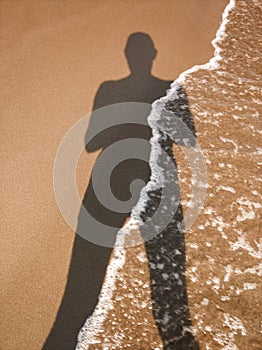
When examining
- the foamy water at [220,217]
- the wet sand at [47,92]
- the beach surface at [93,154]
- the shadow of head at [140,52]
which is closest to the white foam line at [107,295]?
the foamy water at [220,217]

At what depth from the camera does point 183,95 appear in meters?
4.60

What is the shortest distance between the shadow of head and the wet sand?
10 cm

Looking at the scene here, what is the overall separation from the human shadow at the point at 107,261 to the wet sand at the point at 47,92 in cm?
9

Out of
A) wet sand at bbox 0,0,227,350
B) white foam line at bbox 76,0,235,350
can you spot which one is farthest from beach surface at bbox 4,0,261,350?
white foam line at bbox 76,0,235,350

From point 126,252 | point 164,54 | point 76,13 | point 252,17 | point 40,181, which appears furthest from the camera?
point 252,17

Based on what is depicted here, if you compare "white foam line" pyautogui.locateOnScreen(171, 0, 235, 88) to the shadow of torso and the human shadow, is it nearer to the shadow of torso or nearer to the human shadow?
the shadow of torso

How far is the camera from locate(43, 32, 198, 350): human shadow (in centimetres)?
282

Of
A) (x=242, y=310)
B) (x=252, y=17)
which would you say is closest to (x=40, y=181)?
(x=242, y=310)

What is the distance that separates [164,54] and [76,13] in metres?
1.53

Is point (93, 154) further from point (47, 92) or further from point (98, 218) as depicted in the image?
point (47, 92)

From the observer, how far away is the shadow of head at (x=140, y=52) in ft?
15.5

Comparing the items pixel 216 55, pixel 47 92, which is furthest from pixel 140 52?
pixel 47 92

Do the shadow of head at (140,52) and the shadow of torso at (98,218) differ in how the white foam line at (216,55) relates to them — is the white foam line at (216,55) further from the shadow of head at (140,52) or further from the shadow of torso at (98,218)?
the shadow of head at (140,52)

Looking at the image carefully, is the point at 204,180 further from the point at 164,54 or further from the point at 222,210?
the point at 164,54
